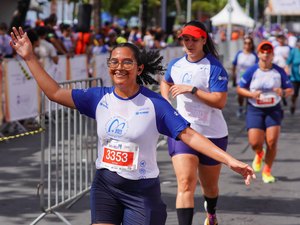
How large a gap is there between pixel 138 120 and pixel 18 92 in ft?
28.2

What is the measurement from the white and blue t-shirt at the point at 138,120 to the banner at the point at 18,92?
8035 millimetres

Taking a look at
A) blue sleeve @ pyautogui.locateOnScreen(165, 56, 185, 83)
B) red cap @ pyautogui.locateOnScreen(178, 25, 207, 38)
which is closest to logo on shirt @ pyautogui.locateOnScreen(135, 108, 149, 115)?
red cap @ pyautogui.locateOnScreen(178, 25, 207, 38)

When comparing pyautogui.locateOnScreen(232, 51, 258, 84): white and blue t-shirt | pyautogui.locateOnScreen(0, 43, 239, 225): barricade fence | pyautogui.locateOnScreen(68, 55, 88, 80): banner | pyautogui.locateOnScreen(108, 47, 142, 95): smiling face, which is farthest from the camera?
pyautogui.locateOnScreen(232, 51, 258, 84): white and blue t-shirt

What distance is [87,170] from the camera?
848cm

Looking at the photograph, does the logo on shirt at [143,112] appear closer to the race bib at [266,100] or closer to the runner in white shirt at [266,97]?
the runner in white shirt at [266,97]

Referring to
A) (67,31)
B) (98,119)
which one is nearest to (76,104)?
(98,119)

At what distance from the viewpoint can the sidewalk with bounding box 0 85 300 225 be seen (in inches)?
315

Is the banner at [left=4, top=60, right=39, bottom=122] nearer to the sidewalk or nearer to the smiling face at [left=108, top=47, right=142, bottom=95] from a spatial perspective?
the sidewalk

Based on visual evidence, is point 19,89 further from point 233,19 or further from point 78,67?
point 233,19

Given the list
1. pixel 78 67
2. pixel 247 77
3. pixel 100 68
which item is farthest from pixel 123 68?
pixel 100 68

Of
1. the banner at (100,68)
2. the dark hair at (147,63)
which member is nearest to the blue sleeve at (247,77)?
the dark hair at (147,63)

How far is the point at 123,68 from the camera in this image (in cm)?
→ 489

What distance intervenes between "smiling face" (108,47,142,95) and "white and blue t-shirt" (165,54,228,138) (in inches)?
76.9

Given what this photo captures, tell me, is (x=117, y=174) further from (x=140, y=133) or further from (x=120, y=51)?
(x=120, y=51)
